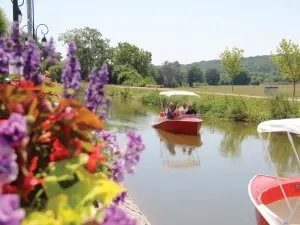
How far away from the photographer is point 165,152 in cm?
1575

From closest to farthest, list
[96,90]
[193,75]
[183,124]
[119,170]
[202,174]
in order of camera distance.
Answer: [119,170] < [96,90] < [202,174] < [183,124] < [193,75]

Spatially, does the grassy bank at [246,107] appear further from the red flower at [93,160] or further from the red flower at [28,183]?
the red flower at [28,183]

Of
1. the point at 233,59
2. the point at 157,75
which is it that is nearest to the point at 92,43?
the point at 157,75

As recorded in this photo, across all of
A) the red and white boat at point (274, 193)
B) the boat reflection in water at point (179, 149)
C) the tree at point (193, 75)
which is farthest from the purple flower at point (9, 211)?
the tree at point (193, 75)

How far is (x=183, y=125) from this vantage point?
18.9 metres

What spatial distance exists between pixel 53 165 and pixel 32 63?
545 mm

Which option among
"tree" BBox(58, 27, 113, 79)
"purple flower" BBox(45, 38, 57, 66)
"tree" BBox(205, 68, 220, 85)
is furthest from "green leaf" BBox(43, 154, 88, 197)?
"tree" BBox(205, 68, 220, 85)

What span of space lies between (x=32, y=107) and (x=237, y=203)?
9022 mm

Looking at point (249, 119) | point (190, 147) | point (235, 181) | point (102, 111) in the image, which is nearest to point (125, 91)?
point (249, 119)

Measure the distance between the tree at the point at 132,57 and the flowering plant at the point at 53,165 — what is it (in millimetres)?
72850

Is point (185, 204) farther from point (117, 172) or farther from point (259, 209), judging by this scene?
point (117, 172)

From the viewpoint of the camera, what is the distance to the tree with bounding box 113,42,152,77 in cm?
7484

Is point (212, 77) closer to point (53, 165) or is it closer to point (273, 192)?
point (273, 192)

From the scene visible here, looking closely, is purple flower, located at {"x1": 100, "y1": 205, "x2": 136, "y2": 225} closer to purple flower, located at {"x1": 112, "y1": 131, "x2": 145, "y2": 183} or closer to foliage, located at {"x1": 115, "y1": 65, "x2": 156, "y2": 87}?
purple flower, located at {"x1": 112, "y1": 131, "x2": 145, "y2": 183}
